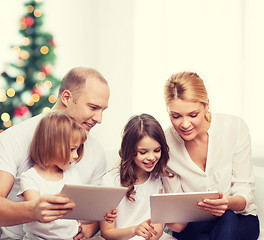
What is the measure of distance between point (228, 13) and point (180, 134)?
2.43 meters

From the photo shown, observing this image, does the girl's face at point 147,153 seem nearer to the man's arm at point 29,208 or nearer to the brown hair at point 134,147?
the brown hair at point 134,147

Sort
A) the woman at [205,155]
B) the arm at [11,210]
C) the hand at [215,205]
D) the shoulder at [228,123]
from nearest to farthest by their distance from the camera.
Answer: the arm at [11,210]
the hand at [215,205]
the woman at [205,155]
the shoulder at [228,123]

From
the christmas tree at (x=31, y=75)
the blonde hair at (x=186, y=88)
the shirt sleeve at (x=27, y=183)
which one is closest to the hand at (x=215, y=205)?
the blonde hair at (x=186, y=88)

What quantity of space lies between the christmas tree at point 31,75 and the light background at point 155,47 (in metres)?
0.32

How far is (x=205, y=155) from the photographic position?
2.32 m

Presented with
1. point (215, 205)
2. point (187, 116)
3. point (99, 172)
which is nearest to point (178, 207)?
point (215, 205)

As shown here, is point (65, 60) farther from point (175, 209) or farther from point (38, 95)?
point (175, 209)

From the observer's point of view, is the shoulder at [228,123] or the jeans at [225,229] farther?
the shoulder at [228,123]

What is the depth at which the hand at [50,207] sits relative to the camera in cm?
158

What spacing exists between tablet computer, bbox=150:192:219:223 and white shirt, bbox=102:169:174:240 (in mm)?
307

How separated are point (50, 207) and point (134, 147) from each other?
2.35 ft

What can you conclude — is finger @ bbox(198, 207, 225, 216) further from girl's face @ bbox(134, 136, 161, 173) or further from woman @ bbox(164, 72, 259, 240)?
girl's face @ bbox(134, 136, 161, 173)

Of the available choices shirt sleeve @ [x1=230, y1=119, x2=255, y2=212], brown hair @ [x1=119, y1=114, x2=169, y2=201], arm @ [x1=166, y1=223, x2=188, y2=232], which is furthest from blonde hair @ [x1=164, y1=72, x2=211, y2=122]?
arm @ [x1=166, y1=223, x2=188, y2=232]

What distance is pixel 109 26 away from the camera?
5285 mm
